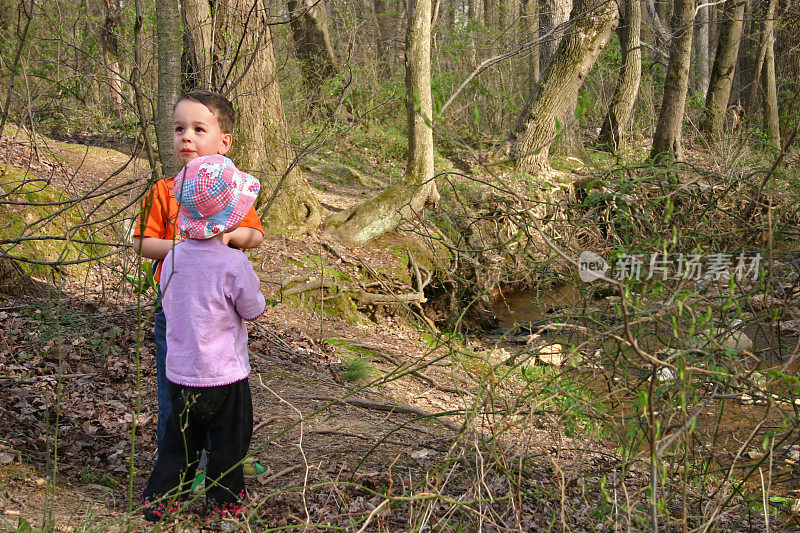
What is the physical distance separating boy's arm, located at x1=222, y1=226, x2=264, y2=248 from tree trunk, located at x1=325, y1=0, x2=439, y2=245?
5250 millimetres

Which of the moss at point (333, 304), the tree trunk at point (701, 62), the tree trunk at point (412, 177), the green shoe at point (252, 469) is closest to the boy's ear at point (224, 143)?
the green shoe at point (252, 469)

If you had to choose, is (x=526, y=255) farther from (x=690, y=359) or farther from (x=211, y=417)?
(x=211, y=417)

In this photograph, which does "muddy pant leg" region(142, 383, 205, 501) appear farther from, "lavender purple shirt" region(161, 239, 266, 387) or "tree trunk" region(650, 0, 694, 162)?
"tree trunk" region(650, 0, 694, 162)

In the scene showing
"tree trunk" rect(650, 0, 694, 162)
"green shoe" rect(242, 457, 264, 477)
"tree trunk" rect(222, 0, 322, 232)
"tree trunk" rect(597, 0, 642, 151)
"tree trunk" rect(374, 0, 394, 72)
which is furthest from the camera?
"tree trunk" rect(374, 0, 394, 72)

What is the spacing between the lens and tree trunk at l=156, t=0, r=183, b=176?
11.9ft

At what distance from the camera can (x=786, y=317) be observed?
3.19 meters

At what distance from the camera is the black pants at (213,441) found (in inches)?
101

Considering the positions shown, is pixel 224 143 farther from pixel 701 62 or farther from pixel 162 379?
pixel 701 62

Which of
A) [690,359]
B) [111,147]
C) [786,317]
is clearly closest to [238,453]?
[690,359]

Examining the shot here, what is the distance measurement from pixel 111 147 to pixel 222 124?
9.01 metres

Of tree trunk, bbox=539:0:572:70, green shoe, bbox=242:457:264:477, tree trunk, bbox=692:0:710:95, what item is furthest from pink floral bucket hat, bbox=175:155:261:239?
tree trunk, bbox=692:0:710:95

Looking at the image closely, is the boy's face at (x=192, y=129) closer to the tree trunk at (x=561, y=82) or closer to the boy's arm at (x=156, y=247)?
the boy's arm at (x=156, y=247)

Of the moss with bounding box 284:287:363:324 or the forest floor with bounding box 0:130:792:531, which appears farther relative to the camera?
the moss with bounding box 284:287:363:324

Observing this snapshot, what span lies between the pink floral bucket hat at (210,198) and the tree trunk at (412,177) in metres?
5.39
